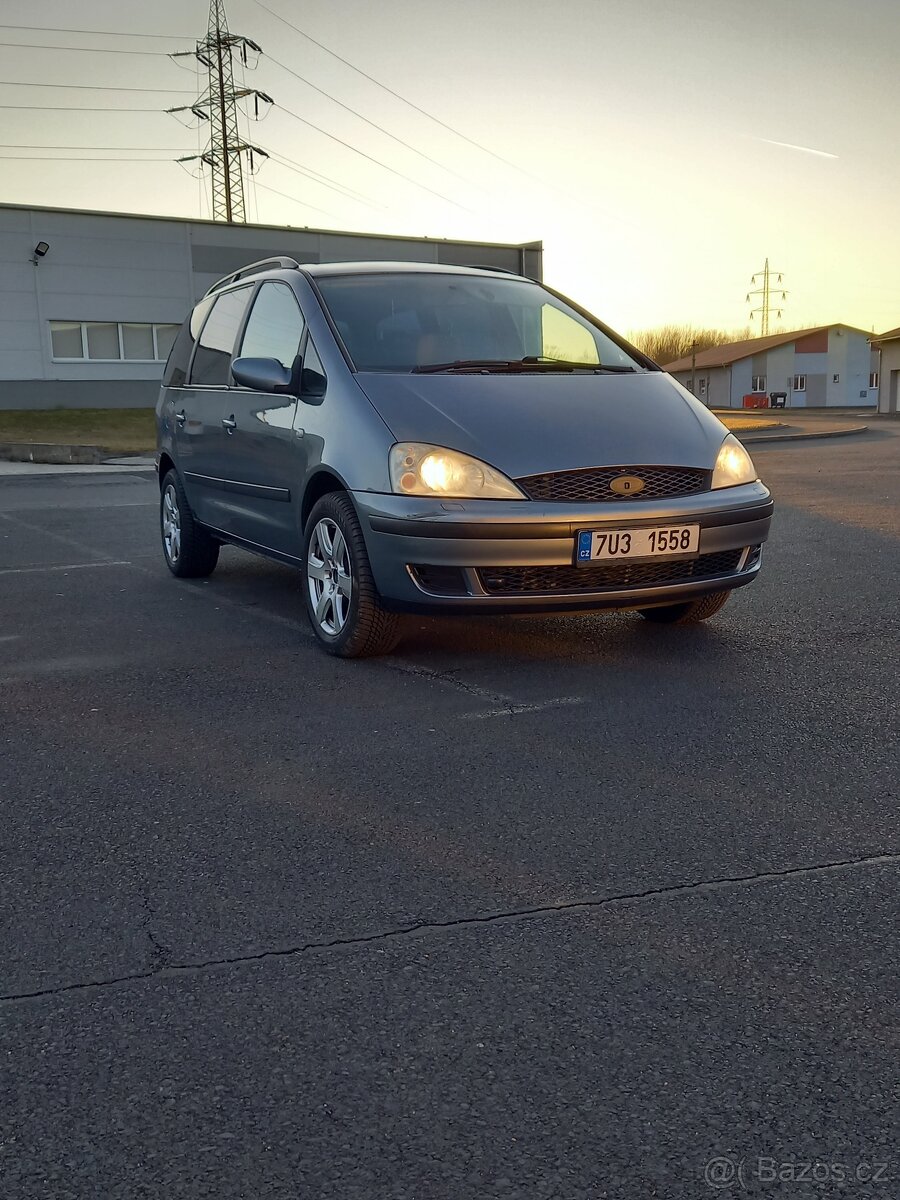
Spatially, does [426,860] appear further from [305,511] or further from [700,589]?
[305,511]

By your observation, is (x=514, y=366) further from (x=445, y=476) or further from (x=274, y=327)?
(x=274, y=327)

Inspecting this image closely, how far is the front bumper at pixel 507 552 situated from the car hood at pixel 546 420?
→ 21 centimetres

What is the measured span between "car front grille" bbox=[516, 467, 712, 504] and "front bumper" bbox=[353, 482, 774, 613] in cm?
5

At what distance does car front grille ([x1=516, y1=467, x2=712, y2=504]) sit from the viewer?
482 cm

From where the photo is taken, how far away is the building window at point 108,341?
33.0 metres

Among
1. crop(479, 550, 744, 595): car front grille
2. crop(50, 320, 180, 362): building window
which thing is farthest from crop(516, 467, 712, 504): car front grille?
crop(50, 320, 180, 362): building window

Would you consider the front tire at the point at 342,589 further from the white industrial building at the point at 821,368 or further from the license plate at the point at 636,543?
the white industrial building at the point at 821,368

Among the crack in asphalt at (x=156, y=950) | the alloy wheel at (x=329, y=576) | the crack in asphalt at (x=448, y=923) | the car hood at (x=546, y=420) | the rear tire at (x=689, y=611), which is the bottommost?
the crack in asphalt at (x=448, y=923)

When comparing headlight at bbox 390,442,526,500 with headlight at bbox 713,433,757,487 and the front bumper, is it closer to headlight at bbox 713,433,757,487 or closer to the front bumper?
the front bumper

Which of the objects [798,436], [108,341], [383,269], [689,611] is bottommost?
[689,611]

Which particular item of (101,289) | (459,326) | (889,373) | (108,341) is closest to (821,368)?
(889,373)

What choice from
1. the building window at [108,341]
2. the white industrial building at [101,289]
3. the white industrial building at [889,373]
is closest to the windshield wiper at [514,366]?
the white industrial building at [101,289]

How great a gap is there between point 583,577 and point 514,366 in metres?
1.34

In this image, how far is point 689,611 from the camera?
586 cm
